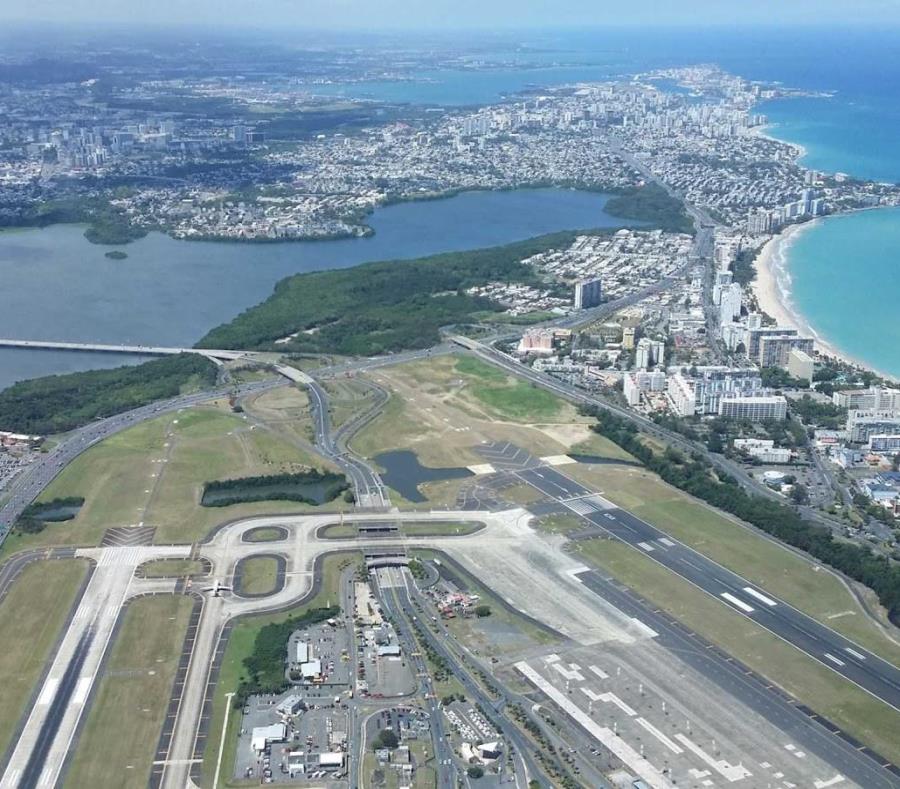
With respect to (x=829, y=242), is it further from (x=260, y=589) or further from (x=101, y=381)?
(x=260, y=589)

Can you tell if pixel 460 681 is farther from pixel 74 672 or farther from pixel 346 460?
pixel 346 460

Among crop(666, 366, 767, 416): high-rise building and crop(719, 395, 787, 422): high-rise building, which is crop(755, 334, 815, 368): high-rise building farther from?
crop(719, 395, 787, 422): high-rise building

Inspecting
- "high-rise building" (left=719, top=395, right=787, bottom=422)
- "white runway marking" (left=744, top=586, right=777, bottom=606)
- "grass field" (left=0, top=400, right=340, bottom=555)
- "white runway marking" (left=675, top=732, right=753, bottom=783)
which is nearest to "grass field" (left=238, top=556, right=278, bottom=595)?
"grass field" (left=0, top=400, right=340, bottom=555)

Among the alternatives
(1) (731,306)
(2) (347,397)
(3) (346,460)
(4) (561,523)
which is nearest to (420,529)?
(4) (561,523)

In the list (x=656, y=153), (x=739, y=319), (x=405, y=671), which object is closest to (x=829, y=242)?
(x=739, y=319)

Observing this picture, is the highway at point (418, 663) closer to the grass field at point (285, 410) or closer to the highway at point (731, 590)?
the highway at point (731, 590)
